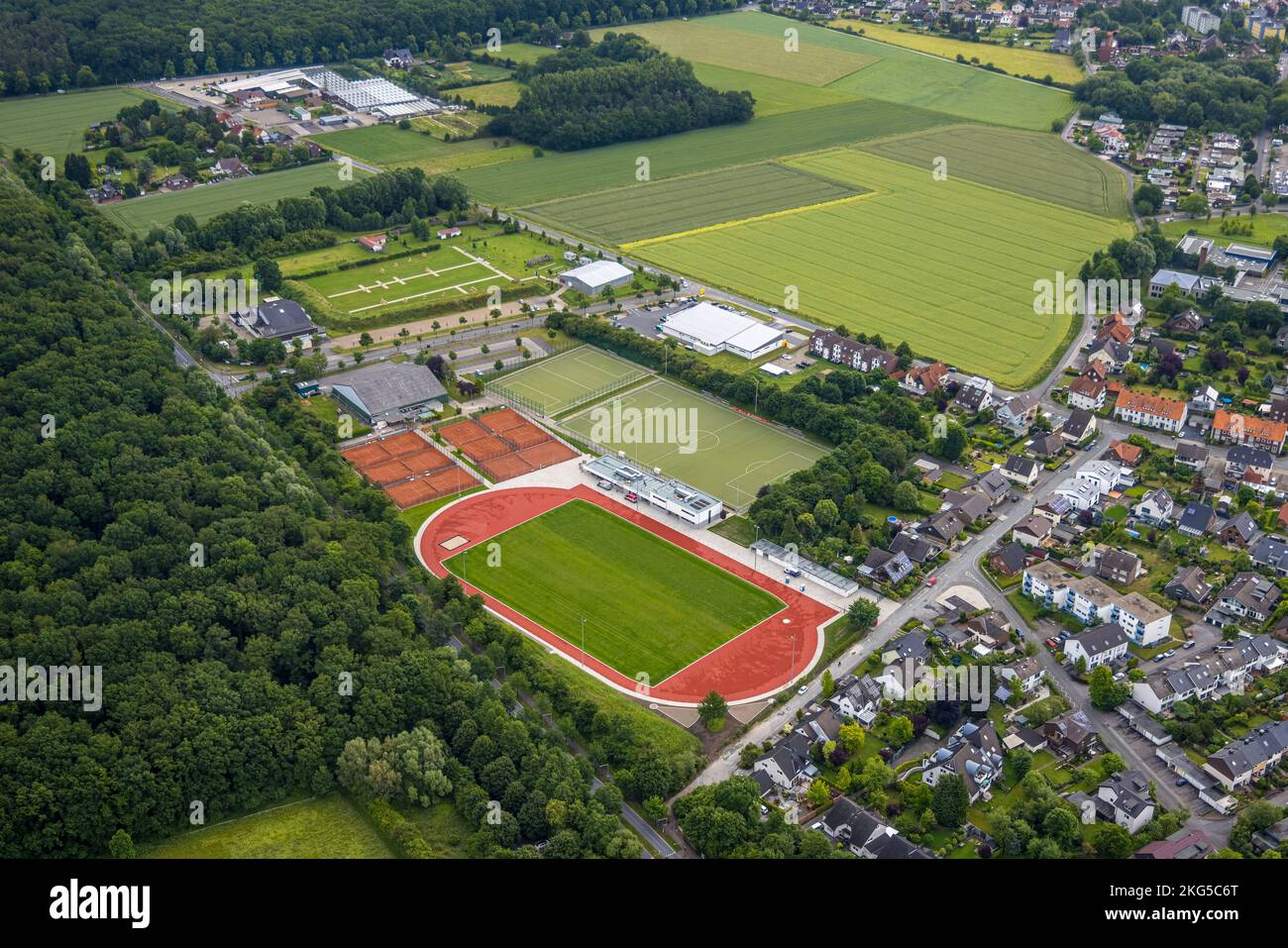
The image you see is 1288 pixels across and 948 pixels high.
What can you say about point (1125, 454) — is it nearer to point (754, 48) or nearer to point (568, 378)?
point (568, 378)

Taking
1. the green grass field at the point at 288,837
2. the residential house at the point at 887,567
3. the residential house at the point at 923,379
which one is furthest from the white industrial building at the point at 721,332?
the green grass field at the point at 288,837

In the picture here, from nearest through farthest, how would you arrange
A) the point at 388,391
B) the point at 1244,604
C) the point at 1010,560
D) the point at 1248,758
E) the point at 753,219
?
the point at 1248,758, the point at 1244,604, the point at 1010,560, the point at 388,391, the point at 753,219

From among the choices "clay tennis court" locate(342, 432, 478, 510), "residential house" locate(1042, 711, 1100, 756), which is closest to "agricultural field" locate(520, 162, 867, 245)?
"clay tennis court" locate(342, 432, 478, 510)

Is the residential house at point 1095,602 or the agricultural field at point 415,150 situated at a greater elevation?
the agricultural field at point 415,150

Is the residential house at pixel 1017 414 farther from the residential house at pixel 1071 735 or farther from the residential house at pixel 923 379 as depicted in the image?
the residential house at pixel 1071 735

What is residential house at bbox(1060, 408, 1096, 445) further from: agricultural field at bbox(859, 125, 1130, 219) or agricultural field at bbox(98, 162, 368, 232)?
agricultural field at bbox(98, 162, 368, 232)

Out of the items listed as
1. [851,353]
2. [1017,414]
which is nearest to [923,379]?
[851,353]
